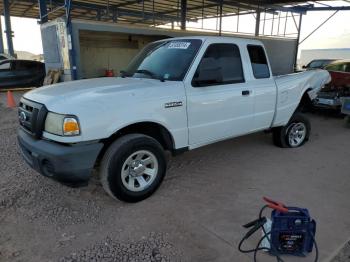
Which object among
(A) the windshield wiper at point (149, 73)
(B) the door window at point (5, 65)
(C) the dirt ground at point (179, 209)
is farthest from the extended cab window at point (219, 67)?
(B) the door window at point (5, 65)

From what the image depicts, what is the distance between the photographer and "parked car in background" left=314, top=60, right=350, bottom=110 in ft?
27.3

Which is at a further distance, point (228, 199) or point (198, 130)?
point (198, 130)

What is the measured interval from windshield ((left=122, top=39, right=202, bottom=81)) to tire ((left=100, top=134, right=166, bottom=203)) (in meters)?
0.96

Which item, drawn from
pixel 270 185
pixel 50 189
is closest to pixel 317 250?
pixel 270 185

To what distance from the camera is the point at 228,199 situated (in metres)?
3.75

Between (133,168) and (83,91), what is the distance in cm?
103

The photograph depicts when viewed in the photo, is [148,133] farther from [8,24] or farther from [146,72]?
[8,24]

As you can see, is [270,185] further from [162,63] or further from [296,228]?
[162,63]

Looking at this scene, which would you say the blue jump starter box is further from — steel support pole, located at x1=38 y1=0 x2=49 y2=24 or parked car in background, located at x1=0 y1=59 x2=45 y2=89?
parked car in background, located at x1=0 y1=59 x2=45 y2=89

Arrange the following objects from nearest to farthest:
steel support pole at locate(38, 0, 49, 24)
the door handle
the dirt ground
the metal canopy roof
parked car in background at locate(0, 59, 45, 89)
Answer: the dirt ground, the door handle, steel support pole at locate(38, 0, 49, 24), parked car in background at locate(0, 59, 45, 89), the metal canopy roof

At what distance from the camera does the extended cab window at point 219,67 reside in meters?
3.88

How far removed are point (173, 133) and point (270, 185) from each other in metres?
1.53

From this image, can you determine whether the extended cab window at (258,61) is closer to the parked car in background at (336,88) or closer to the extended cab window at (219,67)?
the extended cab window at (219,67)

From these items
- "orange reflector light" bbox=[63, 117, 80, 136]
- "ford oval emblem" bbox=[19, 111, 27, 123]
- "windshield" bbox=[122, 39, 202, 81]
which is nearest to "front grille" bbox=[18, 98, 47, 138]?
"ford oval emblem" bbox=[19, 111, 27, 123]
